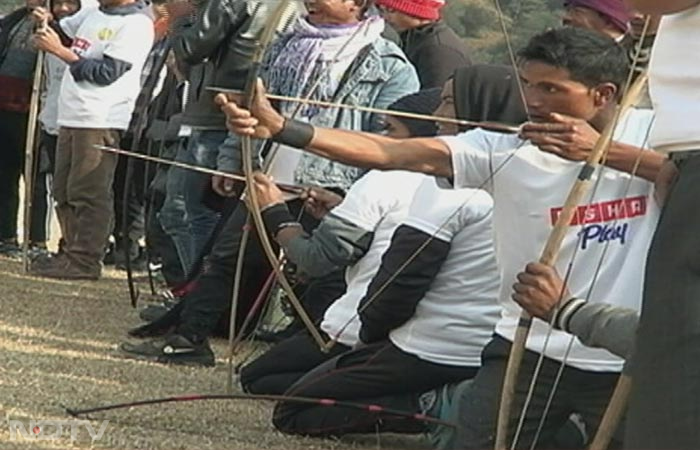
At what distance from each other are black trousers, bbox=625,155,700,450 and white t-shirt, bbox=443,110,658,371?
712 millimetres

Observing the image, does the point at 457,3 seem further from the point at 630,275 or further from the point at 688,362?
the point at 688,362

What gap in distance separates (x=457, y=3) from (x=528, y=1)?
1.15 feet

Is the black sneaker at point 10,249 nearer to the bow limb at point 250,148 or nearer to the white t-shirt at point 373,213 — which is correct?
the bow limb at point 250,148

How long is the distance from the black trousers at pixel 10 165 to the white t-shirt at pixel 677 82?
509 centimetres

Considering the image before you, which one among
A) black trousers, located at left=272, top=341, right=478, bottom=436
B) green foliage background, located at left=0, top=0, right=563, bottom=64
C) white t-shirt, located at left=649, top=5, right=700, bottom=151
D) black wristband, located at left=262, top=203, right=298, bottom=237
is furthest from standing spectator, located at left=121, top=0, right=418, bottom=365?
white t-shirt, located at left=649, top=5, right=700, bottom=151

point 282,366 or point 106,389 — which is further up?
point 282,366

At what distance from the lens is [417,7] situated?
469cm

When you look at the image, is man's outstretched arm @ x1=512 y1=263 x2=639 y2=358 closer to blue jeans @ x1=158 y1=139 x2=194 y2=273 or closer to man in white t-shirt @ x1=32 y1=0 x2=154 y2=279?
blue jeans @ x1=158 y1=139 x2=194 y2=273

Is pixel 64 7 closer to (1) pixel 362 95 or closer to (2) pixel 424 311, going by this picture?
(1) pixel 362 95

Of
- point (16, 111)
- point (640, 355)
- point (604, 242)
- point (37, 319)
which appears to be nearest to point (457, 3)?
point (604, 242)

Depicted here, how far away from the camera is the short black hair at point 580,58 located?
2.81 meters

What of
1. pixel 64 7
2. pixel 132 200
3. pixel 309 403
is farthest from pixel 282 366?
pixel 64 7

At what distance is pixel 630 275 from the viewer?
9.09 feet

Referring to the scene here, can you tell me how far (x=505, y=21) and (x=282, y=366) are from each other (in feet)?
4.13
